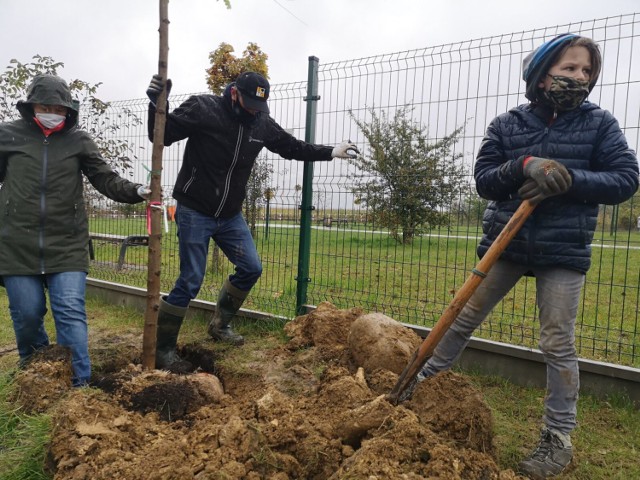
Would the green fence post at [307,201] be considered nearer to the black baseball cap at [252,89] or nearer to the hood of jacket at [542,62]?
the black baseball cap at [252,89]

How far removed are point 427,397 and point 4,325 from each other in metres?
4.56

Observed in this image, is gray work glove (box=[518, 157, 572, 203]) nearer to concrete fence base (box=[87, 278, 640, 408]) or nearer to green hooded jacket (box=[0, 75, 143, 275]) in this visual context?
concrete fence base (box=[87, 278, 640, 408])

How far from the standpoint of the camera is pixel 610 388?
134 inches

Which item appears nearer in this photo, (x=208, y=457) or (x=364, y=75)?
(x=208, y=457)

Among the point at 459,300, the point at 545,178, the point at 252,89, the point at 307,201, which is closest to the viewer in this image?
the point at 545,178

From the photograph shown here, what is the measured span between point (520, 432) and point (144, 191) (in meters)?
2.78

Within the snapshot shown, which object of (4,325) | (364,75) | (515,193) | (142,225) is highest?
(364,75)

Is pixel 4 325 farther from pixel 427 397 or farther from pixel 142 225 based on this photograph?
pixel 427 397

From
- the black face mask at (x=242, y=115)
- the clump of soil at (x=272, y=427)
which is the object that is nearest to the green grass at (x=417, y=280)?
the clump of soil at (x=272, y=427)

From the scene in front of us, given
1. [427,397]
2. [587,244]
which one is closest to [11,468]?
[427,397]

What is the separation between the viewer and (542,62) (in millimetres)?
2508

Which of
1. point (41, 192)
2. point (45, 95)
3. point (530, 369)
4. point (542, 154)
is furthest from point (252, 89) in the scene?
point (530, 369)

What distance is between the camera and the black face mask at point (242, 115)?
153 inches

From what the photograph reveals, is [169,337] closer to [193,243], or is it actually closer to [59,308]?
[193,243]
